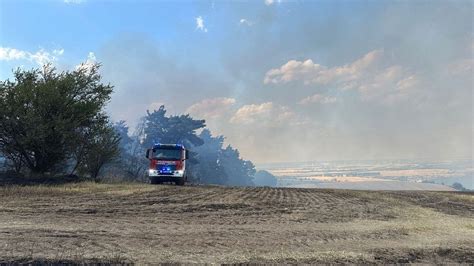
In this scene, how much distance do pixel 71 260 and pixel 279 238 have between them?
4791 millimetres

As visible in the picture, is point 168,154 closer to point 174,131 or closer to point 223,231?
point 223,231

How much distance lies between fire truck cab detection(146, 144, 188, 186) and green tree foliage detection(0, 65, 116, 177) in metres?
4.03

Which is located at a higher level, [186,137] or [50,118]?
[186,137]

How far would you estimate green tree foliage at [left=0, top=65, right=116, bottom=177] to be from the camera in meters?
25.1

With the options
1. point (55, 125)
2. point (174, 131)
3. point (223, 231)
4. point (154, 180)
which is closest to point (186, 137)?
point (174, 131)

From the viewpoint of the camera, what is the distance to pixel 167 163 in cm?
2988

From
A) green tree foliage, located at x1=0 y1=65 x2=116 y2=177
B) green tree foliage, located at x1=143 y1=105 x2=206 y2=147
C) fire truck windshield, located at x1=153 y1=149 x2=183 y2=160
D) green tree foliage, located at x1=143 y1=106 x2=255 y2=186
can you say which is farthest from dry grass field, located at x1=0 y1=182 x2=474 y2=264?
green tree foliage, located at x1=143 y1=105 x2=206 y2=147

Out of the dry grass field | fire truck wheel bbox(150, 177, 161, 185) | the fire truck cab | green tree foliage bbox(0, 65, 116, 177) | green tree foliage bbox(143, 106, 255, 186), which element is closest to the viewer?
the dry grass field

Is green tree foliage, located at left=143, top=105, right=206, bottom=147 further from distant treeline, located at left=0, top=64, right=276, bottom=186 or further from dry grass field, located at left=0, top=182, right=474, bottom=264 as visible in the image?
dry grass field, located at left=0, top=182, right=474, bottom=264

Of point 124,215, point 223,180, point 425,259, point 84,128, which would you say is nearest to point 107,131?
point 84,128

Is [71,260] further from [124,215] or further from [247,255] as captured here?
[124,215]

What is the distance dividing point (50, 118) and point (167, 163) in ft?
28.3

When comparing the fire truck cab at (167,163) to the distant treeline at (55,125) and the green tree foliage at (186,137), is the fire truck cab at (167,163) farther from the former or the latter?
the green tree foliage at (186,137)

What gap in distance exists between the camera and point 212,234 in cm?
1004
